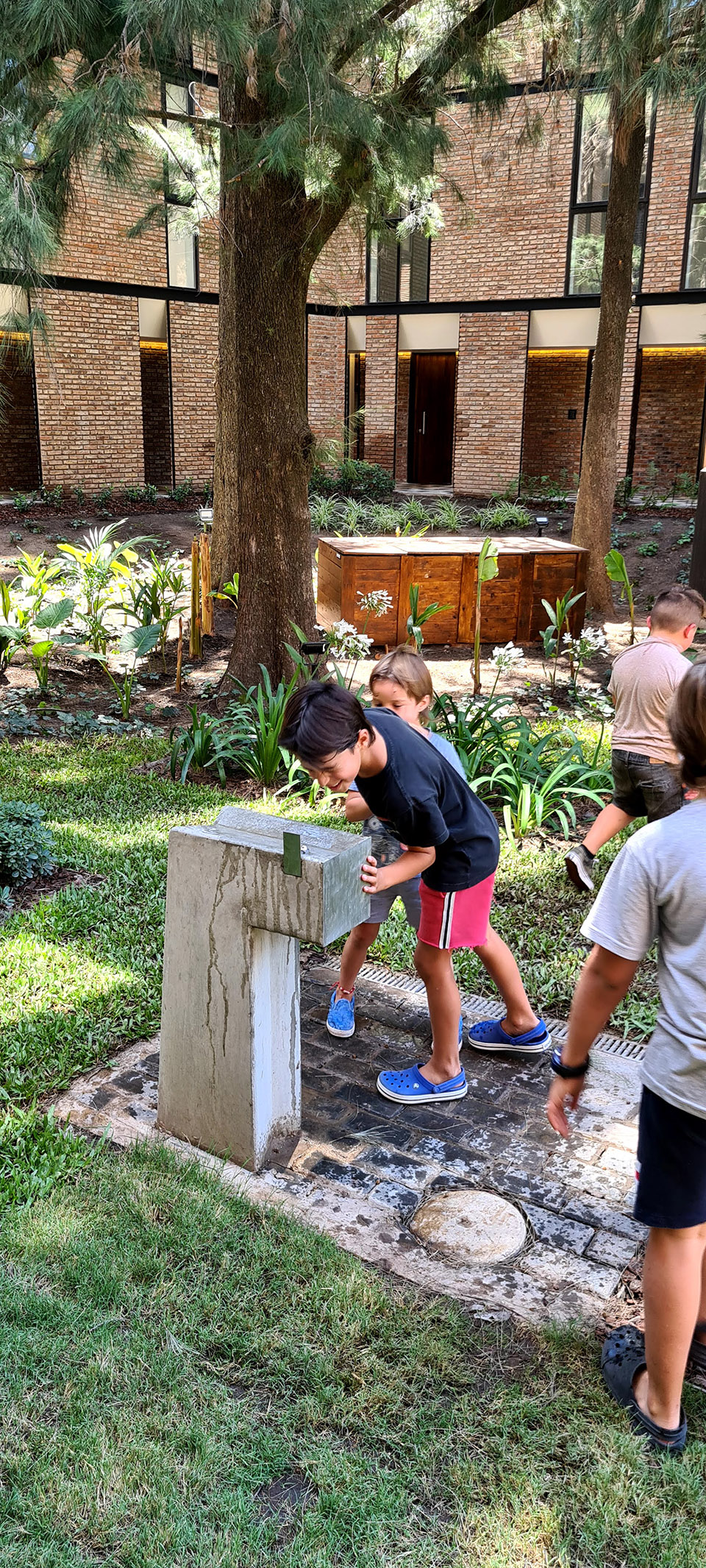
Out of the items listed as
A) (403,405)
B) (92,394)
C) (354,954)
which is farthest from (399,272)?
(354,954)

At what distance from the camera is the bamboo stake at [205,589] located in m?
9.69

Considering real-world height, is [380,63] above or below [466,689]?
above

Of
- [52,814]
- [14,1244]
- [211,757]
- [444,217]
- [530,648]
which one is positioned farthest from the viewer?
[444,217]

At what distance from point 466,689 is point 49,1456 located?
692 cm

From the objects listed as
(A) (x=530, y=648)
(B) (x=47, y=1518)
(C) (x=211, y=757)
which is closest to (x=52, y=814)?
(C) (x=211, y=757)

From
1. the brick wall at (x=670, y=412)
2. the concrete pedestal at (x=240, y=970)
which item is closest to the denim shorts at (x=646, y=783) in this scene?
the concrete pedestal at (x=240, y=970)

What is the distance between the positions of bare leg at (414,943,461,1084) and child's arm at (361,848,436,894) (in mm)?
355

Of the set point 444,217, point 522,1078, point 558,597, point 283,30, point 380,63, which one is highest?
point 444,217

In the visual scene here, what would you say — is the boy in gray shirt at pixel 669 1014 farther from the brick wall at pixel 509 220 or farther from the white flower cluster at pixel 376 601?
the brick wall at pixel 509 220

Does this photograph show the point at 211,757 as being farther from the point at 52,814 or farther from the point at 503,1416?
the point at 503,1416

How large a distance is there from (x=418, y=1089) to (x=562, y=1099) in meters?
1.35

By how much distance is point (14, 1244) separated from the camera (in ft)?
9.07

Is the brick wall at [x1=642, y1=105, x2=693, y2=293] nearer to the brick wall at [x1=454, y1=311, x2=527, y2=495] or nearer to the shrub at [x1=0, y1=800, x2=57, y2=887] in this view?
the brick wall at [x1=454, y1=311, x2=527, y2=495]

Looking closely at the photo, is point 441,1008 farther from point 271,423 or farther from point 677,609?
point 271,423
